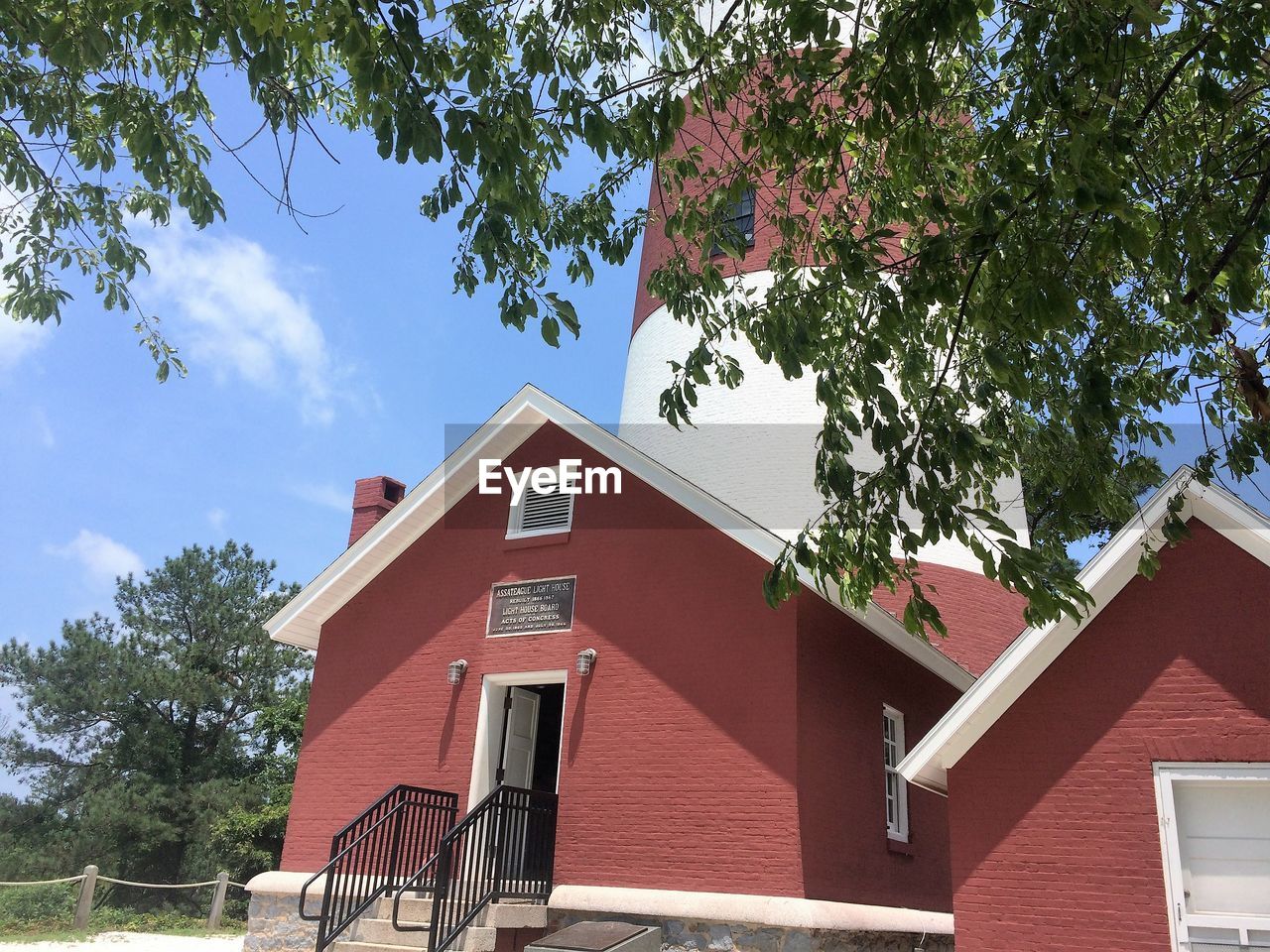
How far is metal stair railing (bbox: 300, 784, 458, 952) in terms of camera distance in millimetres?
9297

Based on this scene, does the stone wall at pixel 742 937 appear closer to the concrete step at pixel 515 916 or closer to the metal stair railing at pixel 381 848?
the concrete step at pixel 515 916

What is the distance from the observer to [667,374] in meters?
15.5

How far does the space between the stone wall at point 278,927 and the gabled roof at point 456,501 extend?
10.1ft

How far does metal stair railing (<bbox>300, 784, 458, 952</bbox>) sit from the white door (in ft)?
2.35

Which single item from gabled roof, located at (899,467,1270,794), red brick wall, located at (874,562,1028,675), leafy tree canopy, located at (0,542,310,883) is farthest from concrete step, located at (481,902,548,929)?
leafy tree canopy, located at (0,542,310,883)

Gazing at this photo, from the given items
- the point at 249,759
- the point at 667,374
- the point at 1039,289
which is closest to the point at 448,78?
the point at 1039,289

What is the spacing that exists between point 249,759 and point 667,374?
818 inches

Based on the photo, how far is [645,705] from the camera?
1004cm

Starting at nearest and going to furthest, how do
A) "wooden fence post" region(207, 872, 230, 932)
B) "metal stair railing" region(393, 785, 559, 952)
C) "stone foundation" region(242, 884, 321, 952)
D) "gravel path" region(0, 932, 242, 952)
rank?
"metal stair railing" region(393, 785, 559, 952) → "stone foundation" region(242, 884, 321, 952) → "gravel path" region(0, 932, 242, 952) → "wooden fence post" region(207, 872, 230, 932)

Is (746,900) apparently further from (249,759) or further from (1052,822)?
(249,759)

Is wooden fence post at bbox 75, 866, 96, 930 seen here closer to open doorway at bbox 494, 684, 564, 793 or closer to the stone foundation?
the stone foundation

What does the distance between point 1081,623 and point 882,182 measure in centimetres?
365

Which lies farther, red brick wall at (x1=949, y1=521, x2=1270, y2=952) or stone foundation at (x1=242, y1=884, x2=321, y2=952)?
stone foundation at (x1=242, y1=884, x2=321, y2=952)

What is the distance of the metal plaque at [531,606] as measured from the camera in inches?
431
